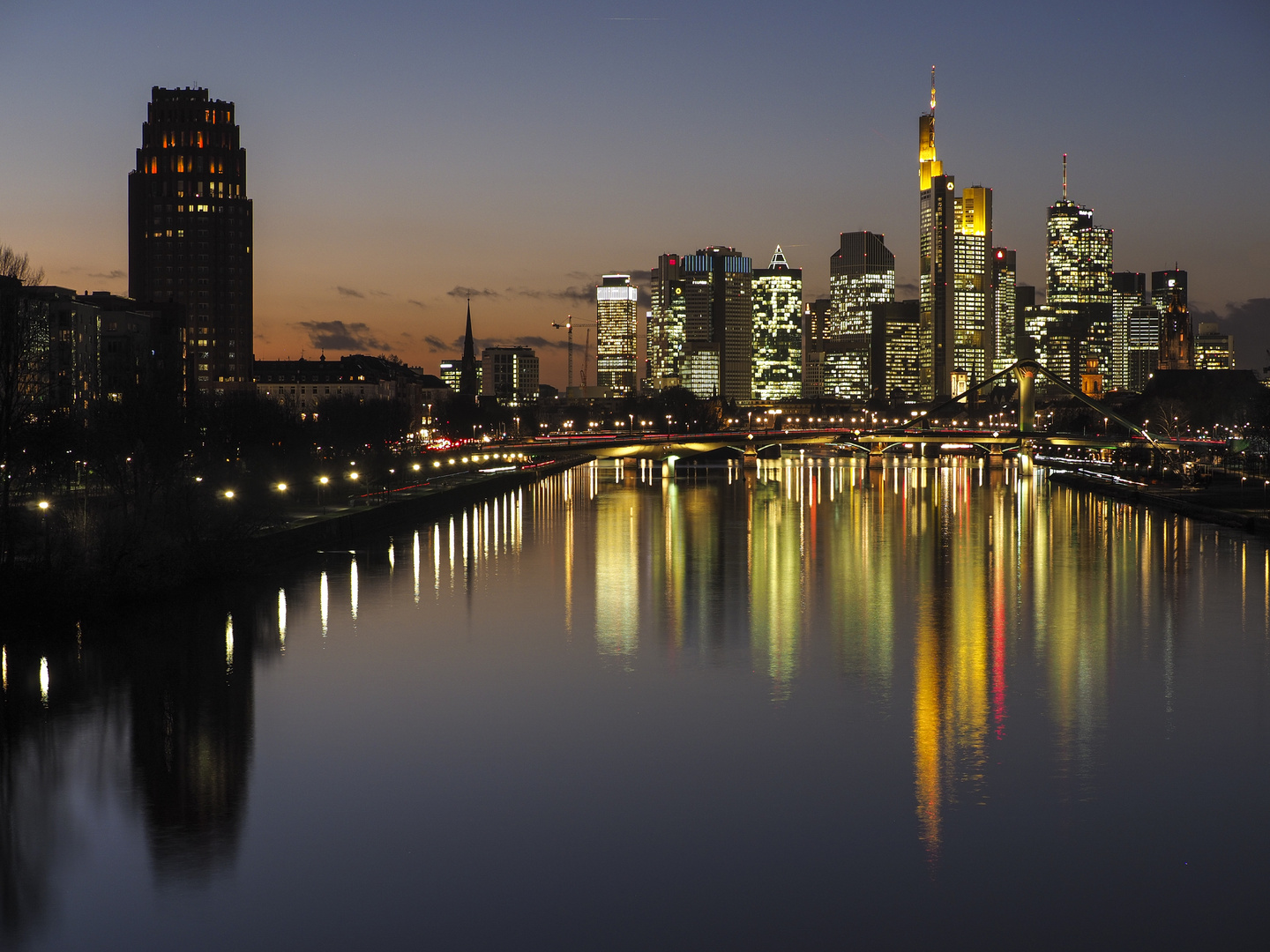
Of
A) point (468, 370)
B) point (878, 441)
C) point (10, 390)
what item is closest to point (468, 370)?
point (468, 370)

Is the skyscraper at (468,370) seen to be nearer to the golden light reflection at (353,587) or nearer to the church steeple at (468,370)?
the church steeple at (468,370)

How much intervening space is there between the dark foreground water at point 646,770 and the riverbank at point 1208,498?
15593 millimetres

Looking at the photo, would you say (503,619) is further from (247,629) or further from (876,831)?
(876,831)

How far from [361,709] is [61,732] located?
3.17m

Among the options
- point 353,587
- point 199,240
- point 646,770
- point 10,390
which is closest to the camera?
point 646,770

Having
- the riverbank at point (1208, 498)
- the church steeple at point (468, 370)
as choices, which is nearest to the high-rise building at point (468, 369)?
the church steeple at point (468, 370)

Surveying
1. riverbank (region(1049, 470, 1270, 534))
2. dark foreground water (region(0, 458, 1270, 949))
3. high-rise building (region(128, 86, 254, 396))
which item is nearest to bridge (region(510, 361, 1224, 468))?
riverbank (region(1049, 470, 1270, 534))

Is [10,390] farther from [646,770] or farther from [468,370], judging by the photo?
[468,370]

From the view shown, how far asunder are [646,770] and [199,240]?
5279 inches

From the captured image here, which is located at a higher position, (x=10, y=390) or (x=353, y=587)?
(x=10, y=390)

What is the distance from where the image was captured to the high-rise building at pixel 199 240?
5305 inches

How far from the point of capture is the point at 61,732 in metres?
14.1

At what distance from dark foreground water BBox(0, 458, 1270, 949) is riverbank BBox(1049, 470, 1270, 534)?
15.6 metres

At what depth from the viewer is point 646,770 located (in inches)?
492
